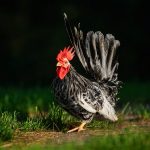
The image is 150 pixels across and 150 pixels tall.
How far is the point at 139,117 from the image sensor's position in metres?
11.1

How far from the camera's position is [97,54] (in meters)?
10.4

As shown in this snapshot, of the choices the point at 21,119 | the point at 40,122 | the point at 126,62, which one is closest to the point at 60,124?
the point at 40,122

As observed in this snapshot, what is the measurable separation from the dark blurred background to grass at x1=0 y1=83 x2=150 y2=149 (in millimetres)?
4688

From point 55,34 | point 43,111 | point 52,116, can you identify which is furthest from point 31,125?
point 55,34

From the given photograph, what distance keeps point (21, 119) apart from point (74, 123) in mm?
1019

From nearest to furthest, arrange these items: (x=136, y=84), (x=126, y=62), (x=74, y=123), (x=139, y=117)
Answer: (x=74, y=123) → (x=139, y=117) → (x=136, y=84) → (x=126, y=62)

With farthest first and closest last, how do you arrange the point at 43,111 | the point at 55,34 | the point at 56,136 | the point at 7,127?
1. the point at 55,34
2. the point at 43,111
3. the point at 56,136
4. the point at 7,127

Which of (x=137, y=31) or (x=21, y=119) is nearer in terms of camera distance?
(x=21, y=119)

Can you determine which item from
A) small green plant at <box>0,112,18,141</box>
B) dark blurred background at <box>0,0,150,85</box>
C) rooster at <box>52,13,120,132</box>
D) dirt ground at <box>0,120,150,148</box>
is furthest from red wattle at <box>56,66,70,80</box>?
dark blurred background at <box>0,0,150,85</box>

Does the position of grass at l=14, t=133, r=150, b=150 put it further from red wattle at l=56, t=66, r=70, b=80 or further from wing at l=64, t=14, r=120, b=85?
wing at l=64, t=14, r=120, b=85

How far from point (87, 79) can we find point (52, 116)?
2.40ft

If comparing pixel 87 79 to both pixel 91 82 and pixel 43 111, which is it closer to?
pixel 91 82

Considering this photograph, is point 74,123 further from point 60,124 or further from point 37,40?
point 37,40

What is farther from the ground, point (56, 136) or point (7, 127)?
point (7, 127)
